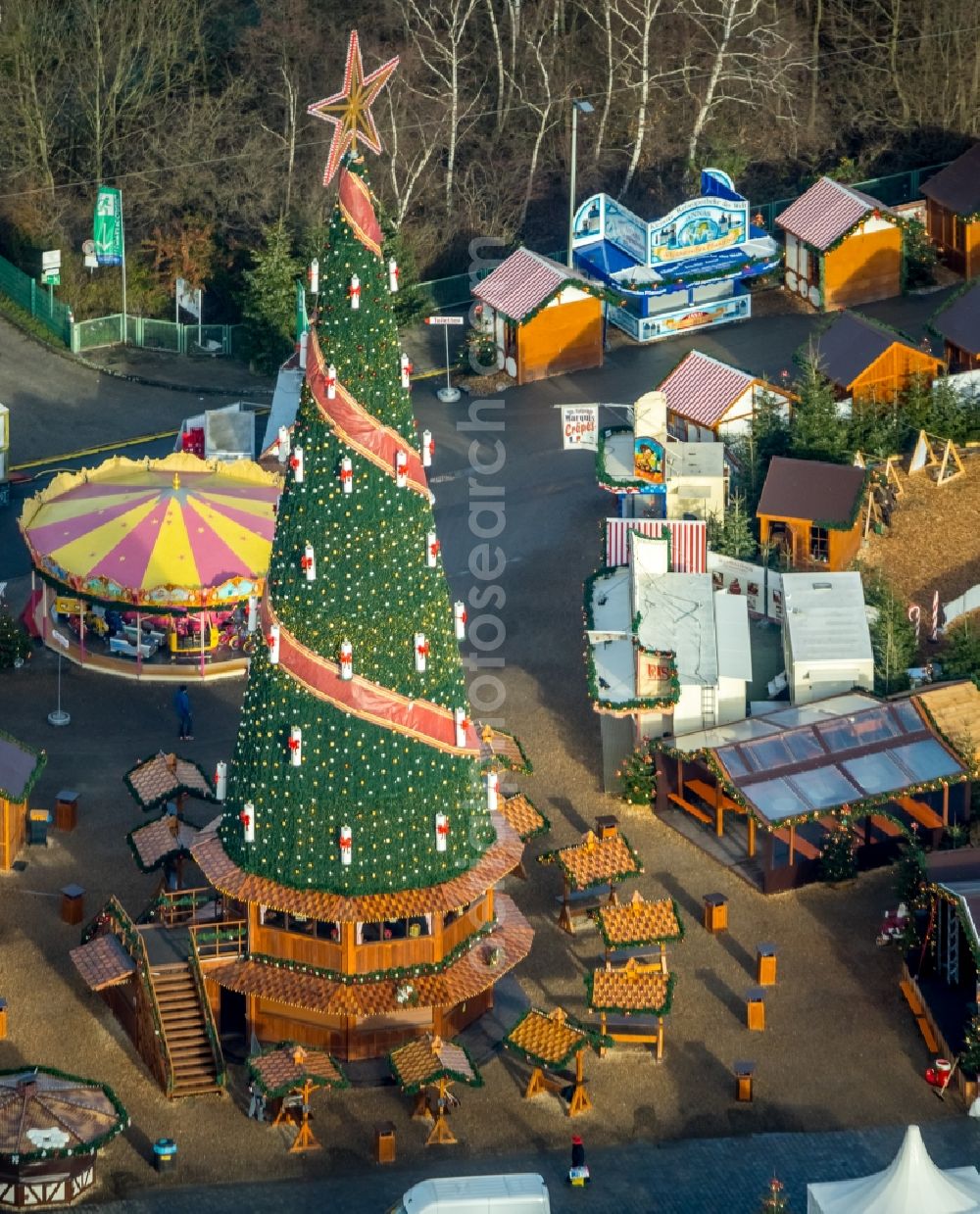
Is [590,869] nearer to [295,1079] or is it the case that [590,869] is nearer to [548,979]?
[548,979]

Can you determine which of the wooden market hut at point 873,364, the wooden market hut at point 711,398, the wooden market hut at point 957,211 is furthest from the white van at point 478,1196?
the wooden market hut at point 957,211

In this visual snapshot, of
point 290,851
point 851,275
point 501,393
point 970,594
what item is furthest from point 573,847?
point 851,275

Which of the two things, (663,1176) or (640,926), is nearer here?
(663,1176)

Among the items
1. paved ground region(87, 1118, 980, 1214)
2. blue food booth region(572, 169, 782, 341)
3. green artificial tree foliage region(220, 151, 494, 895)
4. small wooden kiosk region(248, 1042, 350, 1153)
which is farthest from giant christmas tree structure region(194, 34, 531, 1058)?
blue food booth region(572, 169, 782, 341)

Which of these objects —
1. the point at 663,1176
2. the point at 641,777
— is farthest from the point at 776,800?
the point at 663,1176

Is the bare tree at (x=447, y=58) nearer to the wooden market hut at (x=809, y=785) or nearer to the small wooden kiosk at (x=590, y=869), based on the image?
the wooden market hut at (x=809, y=785)

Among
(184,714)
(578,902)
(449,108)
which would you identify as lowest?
(578,902)

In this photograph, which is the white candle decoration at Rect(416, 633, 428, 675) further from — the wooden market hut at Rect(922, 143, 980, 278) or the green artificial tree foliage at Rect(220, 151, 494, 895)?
the wooden market hut at Rect(922, 143, 980, 278)

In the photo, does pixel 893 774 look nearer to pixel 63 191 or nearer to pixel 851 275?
pixel 851 275
